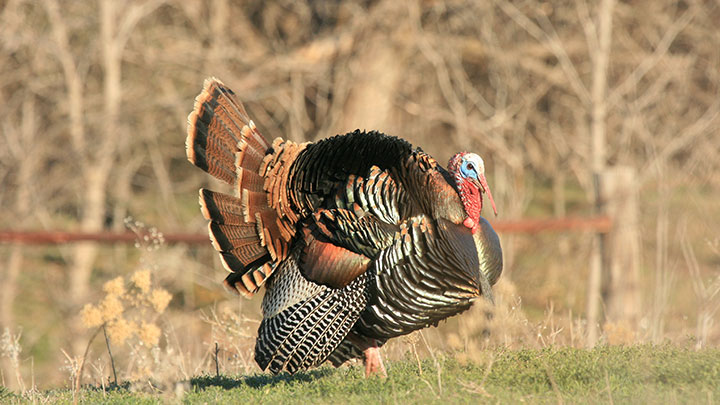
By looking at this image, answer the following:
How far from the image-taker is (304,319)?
4.76m

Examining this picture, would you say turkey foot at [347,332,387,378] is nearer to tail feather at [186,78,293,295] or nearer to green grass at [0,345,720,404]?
green grass at [0,345,720,404]

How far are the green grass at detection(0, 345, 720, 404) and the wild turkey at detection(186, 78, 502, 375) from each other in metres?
0.24

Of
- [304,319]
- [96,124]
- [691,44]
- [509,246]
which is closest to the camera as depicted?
[304,319]

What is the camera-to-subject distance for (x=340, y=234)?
4.75 metres

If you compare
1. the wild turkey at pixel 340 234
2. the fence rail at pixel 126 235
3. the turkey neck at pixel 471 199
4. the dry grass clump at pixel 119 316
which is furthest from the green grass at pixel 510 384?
the fence rail at pixel 126 235

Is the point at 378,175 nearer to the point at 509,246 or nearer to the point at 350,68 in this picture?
the point at 509,246

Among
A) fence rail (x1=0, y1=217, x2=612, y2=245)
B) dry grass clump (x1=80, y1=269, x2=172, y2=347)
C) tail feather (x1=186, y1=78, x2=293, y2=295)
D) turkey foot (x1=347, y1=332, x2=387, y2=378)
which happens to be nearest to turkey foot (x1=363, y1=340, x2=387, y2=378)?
turkey foot (x1=347, y1=332, x2=387, y2=378)

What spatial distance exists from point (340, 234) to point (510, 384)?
46.1 inches

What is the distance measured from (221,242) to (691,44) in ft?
36.1

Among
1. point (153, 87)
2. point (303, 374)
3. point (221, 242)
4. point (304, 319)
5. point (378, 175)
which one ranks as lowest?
point (303, 374)

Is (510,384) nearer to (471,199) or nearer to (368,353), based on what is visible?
(368,353)

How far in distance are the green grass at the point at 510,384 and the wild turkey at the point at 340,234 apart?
243mm

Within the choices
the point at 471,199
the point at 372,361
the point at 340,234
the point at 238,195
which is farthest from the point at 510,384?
the point at 238,195

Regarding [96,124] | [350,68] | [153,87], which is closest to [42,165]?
[96,124]
